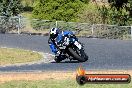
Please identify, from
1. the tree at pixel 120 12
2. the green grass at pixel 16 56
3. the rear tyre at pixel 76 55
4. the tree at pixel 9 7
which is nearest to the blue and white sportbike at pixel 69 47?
the rear tyre at pixel 76 55

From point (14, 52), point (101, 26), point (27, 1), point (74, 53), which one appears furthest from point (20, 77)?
point (27, 1)

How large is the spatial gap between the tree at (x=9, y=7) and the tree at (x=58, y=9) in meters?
1.46

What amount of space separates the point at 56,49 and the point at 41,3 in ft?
54.3

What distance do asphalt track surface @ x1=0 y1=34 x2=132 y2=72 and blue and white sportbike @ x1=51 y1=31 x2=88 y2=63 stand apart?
29 cm

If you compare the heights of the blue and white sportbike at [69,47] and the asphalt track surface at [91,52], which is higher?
the blue and white sportbike at [69,47]

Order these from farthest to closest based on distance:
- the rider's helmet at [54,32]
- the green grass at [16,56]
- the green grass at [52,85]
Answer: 1. the green grass at [16,56]
2. the rider's helmet at [54,32]
3. the green grass at [52,85]

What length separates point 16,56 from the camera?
2266 cm

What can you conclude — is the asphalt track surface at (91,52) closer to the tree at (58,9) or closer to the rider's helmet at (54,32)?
the rider's helmet at (54,32)

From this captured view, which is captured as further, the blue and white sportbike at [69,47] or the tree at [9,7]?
→ the tree at [9,7]

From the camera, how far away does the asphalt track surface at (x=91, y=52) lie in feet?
61.7

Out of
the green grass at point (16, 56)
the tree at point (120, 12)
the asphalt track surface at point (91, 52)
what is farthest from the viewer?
the tree at point (120, 12)

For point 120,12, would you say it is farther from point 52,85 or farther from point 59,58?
point 52,85

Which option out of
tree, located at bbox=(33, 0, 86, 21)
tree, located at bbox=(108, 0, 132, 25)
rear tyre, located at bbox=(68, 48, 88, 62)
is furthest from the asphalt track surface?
tree, located at bbox=(33, 0, 86, 21)

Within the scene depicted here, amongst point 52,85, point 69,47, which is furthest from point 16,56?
point 52,85
